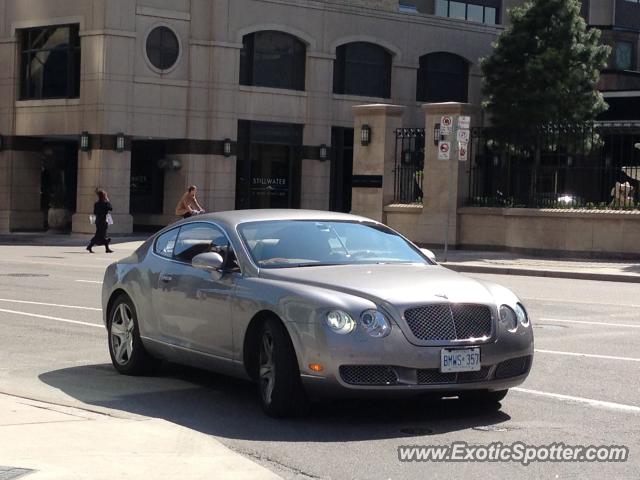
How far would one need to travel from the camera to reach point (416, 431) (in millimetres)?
8180

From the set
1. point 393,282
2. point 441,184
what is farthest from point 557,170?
point 393,282

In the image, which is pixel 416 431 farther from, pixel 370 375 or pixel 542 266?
pixel 542 266

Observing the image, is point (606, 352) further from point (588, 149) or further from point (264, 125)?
point (264, 125)

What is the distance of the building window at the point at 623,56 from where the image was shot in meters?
64.4

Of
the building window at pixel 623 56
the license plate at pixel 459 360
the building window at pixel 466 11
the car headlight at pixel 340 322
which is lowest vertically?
the license plate at pixel 459 360

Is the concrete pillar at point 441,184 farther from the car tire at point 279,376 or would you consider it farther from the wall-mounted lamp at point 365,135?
the car tire at point 279,376

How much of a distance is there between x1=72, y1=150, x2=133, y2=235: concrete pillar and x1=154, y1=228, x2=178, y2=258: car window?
30.0m

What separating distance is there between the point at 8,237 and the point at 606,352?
3155 centimetres

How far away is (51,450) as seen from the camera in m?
7.19

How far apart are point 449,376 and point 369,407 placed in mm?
1039

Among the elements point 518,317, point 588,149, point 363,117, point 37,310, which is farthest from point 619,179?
point 518,317

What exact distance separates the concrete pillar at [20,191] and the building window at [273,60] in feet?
28.5

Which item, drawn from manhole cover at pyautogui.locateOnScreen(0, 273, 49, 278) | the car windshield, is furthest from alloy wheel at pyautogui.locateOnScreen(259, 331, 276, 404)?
manhole cover at pyautogui.locateOnScreen(0, 273, 49, 278)

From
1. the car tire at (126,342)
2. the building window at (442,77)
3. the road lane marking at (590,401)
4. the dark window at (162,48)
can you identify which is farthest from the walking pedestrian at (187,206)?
the road lane marking at (590,401)
